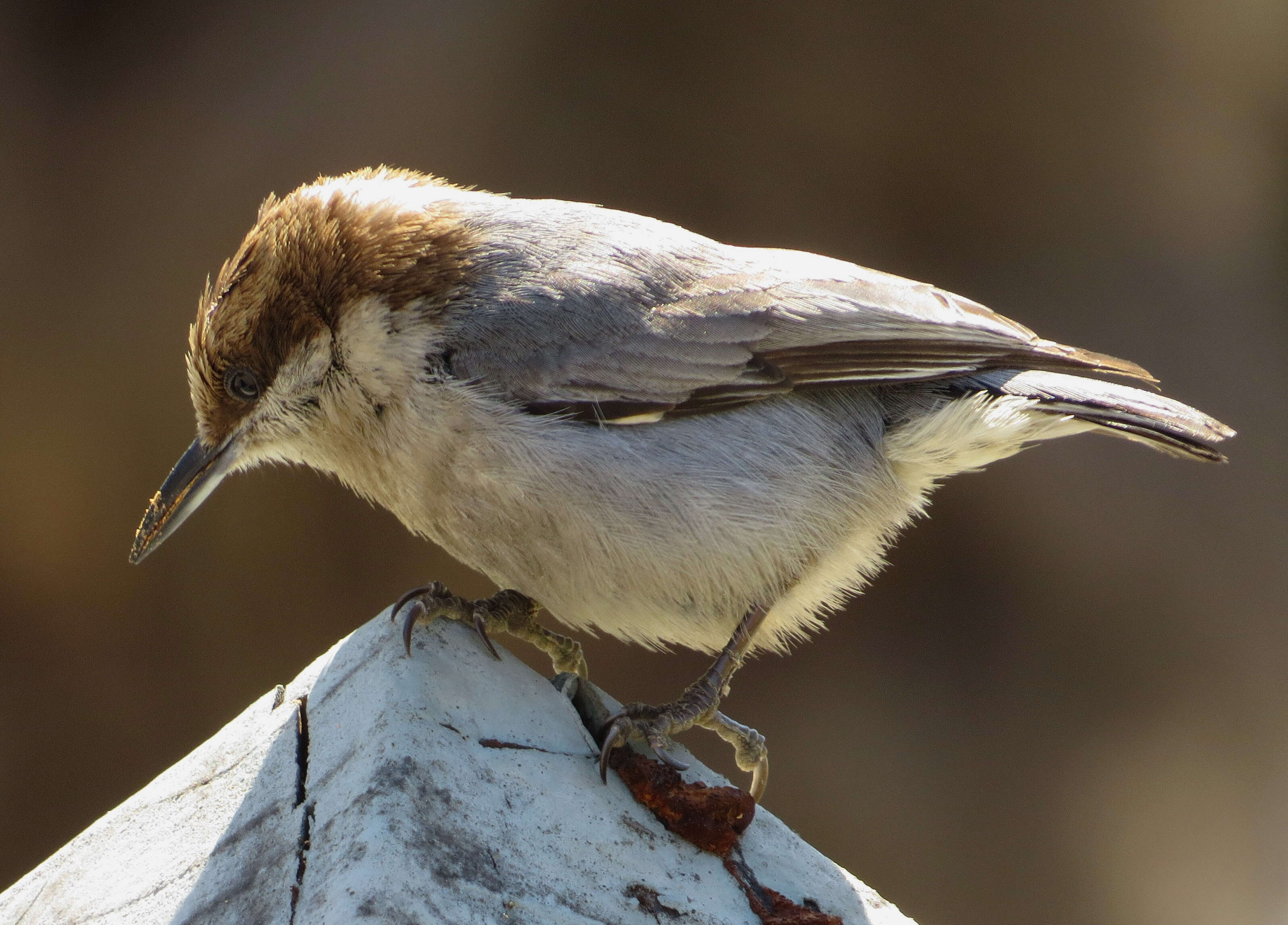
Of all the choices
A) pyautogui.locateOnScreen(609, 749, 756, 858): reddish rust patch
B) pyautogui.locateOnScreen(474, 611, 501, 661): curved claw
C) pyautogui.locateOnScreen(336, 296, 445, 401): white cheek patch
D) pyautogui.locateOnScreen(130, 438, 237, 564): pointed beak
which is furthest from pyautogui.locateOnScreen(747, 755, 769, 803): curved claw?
pyautogui.locateOnScreen(130, 438, 237, 564): pointed beak

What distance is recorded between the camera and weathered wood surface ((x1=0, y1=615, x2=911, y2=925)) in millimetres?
Answer: 1786

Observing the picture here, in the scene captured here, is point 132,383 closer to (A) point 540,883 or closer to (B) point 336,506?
(B) point 336,506

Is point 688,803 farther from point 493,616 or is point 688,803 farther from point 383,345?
point 383,345

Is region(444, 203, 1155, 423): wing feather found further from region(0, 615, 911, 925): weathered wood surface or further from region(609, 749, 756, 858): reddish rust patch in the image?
region(609, 749, 756, 858): reddish rust patch

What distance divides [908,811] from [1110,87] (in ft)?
13.4

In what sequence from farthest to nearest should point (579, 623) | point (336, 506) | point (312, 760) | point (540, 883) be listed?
1. point (336, 506)
2. point (579, 623)
3. point (312, 760)
4. point (540, 883)

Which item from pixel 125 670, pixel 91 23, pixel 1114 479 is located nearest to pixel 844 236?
pixel 1114 479

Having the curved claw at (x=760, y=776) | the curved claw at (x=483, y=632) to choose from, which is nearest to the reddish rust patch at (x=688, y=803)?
the curved claw at (x=483, y=632)

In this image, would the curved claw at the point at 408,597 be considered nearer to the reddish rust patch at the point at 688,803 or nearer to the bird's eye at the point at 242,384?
the reddish rust patch at the point at 688,803

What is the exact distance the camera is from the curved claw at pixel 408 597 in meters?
2.38

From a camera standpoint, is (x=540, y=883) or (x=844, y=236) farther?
(x=844, y=236)

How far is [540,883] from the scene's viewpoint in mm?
1860

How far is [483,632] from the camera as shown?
2.47 metres

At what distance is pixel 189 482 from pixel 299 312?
0.57 metres
